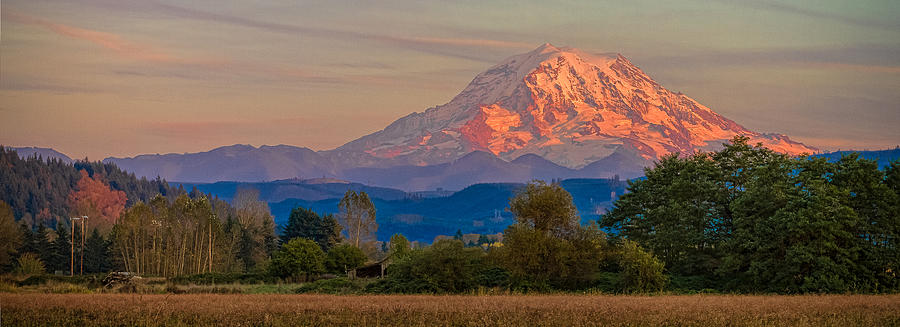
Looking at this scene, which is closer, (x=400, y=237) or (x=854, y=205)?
(x=854, y=205)

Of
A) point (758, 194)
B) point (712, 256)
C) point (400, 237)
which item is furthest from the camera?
point (400, 237)

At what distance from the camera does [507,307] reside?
116ft

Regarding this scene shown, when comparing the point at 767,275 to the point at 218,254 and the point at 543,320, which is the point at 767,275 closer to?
the point at 543,320

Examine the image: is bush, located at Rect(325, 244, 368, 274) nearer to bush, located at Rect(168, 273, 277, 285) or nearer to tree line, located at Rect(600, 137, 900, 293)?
bush, located at Rect(168, 273, 277, 285)

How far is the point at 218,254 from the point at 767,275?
299 feet

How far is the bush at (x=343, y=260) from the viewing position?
3918 inches

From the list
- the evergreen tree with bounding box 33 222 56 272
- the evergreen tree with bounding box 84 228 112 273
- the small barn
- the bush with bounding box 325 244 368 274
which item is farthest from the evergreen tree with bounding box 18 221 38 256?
the small barn

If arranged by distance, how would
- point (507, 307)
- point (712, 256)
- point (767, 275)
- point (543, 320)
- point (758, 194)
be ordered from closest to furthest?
point (543, 320) < point (507, 307) < point (767, 275) < point (758, 194) < point (712, 256)

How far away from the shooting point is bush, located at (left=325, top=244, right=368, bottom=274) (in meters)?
99.5

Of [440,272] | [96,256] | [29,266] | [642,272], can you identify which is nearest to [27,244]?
[96,256]

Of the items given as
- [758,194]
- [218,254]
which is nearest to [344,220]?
[218,254]

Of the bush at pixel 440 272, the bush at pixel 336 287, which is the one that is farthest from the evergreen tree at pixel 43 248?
the bush at pixel 440 272

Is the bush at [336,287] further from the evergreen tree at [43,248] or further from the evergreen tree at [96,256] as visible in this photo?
the evergreen tree at [43,248]

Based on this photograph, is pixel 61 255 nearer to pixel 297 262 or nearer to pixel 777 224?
pixel 297 262
